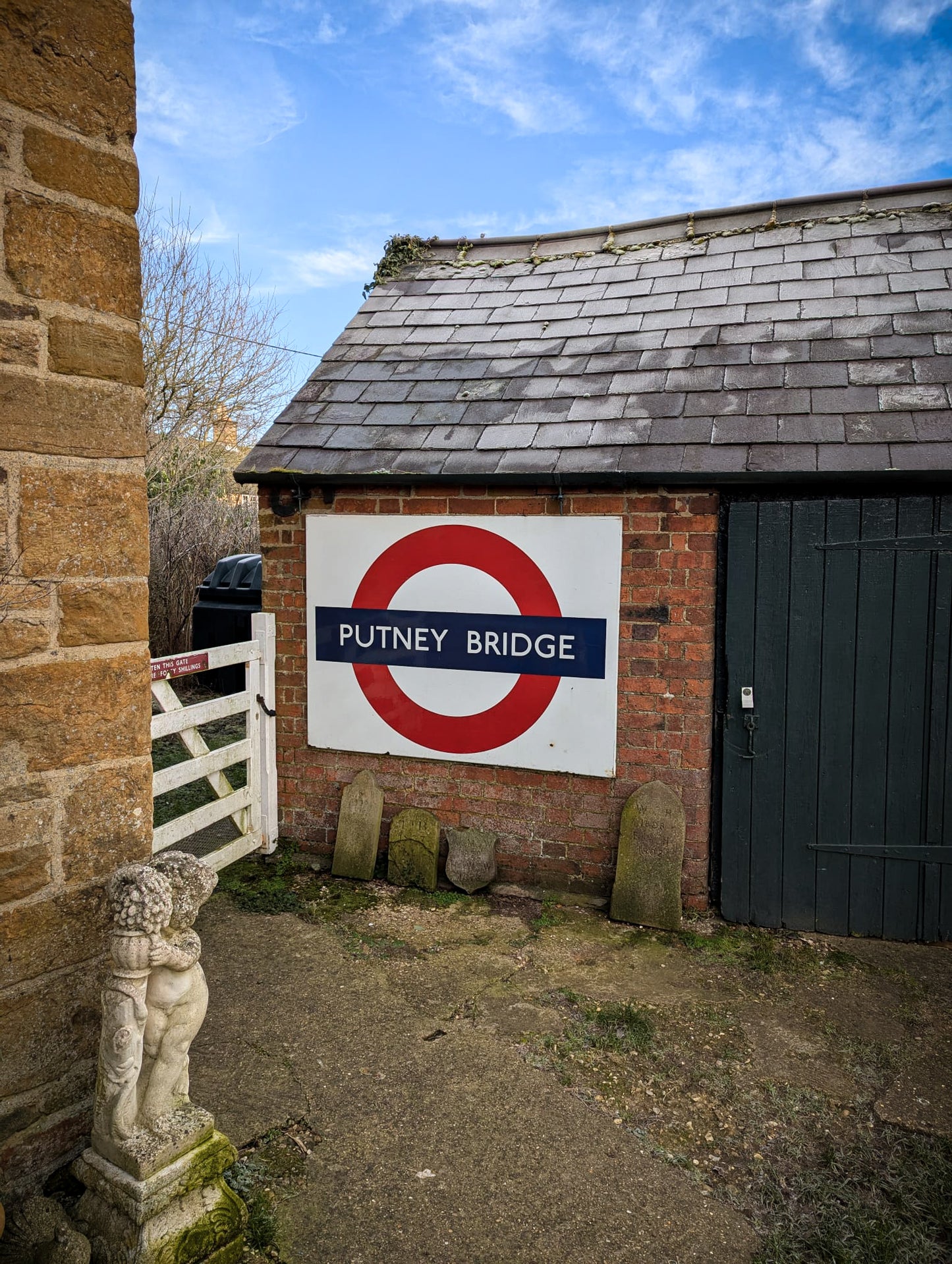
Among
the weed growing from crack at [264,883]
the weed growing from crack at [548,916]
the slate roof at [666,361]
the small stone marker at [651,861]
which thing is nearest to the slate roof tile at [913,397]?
the slate roof at [666,361]

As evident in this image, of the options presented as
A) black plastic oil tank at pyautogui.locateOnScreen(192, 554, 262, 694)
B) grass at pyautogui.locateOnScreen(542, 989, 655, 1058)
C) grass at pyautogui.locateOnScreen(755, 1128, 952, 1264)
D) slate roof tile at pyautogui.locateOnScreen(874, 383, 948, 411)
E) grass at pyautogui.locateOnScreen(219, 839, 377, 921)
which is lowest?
grass at pyautogui.locateOnScreen(755, 1128, 952, 1264)

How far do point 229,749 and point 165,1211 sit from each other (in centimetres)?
322

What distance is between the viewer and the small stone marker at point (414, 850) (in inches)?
208

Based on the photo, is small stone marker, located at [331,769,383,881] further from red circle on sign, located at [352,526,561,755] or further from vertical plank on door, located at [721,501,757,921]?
vertical plank on door, located at [721,501,757,921]

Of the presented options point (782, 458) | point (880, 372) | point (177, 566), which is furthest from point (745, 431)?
point (177, 566)

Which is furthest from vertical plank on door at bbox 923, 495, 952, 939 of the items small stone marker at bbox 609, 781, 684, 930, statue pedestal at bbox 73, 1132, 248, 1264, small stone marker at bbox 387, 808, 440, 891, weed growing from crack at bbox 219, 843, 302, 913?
statue pedestal at bbox 73, 1132, 248, 1264

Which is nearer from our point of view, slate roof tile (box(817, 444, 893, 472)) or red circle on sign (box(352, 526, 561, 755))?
slate roof tile (box(817, 444, 893, 472))

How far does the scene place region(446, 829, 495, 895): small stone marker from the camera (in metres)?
5.19

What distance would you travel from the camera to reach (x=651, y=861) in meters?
4.80

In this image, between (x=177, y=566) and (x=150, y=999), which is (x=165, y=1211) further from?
(x=177, y=566)

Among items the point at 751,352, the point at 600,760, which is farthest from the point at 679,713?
the point at 751,352

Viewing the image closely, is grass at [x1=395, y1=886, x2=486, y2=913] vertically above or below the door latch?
below

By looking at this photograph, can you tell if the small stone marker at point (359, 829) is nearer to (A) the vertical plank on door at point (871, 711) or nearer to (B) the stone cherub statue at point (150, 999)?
(A) the vertical plank on door at point (871, 711)

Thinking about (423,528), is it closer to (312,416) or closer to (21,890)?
(312,416)
